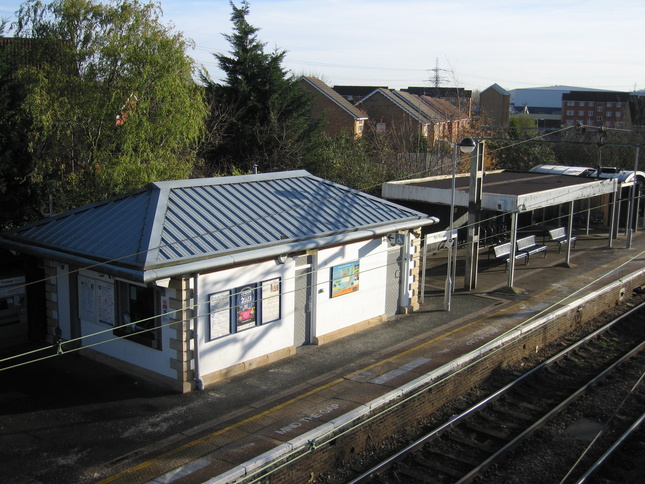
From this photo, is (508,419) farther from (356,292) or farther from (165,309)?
(165,309)

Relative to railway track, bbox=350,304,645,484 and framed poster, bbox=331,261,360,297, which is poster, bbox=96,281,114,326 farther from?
railway track, bbox=350,304,645,484

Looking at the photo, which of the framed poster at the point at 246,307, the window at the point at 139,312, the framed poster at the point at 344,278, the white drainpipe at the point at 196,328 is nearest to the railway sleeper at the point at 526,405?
the framed poster at the point at 344,278

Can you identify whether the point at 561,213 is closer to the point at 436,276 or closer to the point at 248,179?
the point at 436,276

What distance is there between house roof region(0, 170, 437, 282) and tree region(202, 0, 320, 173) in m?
13.9

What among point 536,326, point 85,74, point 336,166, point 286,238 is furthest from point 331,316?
point 336,166

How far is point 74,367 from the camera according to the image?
1241 centimetres

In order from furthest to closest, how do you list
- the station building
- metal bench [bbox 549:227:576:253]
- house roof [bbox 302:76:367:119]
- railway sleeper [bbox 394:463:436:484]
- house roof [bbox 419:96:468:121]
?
1. house roof [bbox 419:96:468:121]
2. house roof [bbox 302:76:367:119]
3. metal bench [bbox 549:227:576:253]
4. the station building
5. railway sleeper [bbox 394:463:436:484]

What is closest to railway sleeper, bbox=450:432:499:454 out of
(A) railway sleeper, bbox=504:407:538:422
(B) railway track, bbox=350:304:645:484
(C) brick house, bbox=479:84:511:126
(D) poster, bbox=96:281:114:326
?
(B) railway track, bbox=350:304:645:484

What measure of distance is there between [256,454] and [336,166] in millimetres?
20112

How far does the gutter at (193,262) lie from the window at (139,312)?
2.83ft

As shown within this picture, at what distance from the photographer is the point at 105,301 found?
12383 millimetres

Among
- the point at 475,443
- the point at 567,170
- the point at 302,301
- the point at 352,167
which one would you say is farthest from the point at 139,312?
the point at 567,170

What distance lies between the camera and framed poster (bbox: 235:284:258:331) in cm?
1202

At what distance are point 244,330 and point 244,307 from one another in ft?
1.43
